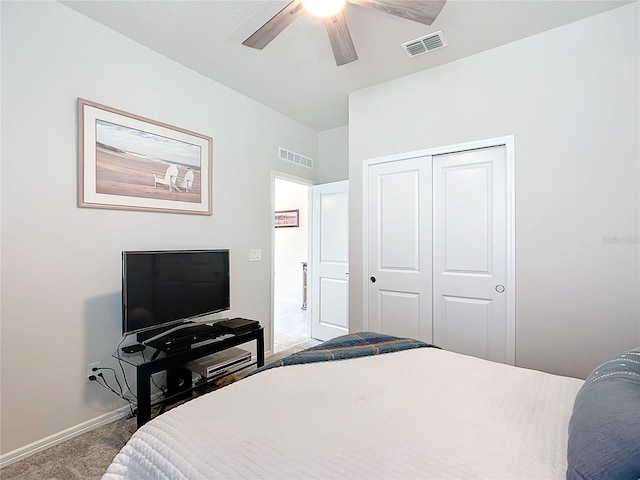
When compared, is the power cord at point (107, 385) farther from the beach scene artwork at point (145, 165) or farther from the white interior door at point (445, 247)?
the white interior door at point (445, 247)

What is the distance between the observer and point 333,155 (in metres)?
4.32

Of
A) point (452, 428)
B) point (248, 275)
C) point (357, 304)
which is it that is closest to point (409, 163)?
point (357, 304)

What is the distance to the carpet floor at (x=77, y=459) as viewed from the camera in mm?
1764

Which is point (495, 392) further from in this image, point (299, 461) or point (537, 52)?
point (537, 52)

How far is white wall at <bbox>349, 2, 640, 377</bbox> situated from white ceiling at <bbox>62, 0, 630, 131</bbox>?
0.69 ft

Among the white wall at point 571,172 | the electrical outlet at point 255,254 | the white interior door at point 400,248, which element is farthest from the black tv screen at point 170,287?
the white wall at point 571,172

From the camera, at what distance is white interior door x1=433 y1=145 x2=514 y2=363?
2.58m

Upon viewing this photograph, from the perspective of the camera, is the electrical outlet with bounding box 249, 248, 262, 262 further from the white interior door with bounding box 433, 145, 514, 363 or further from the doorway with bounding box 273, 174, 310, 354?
the doorway with bounding box 273, 174, 310, 354

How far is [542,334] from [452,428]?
185 cm

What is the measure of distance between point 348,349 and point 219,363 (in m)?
1.23

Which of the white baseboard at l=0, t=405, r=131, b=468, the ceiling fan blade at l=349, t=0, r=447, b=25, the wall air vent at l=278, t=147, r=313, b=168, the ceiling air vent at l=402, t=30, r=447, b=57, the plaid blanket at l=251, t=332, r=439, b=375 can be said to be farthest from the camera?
the wall air vent at l=278, t=147, r=313, b=168

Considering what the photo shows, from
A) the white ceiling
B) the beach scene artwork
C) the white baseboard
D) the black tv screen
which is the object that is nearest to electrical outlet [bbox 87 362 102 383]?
the white baseboard

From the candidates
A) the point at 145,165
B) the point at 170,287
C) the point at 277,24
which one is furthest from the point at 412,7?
the point at 170,287

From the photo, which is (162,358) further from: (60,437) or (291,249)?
(291,249)
